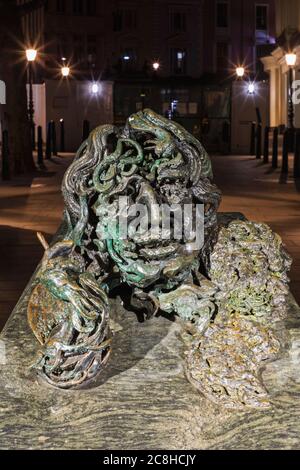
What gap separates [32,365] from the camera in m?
2.63

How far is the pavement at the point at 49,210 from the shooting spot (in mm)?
8234

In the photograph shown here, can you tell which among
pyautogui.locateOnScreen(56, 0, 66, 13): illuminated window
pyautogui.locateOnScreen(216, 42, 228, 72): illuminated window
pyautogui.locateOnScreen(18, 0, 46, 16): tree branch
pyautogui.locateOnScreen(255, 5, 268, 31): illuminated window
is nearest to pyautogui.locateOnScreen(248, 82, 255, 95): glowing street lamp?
pyautogui.locateOnScreen(18, 0, 46, 16): tree branch

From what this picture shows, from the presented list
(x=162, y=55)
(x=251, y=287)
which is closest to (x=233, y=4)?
(x=162, y=55)

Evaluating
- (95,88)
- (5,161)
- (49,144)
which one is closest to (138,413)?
(5,161)

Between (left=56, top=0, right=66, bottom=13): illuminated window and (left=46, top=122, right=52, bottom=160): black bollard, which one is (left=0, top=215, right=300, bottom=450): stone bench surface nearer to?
(left=46, top=122, right=52, bottom=160): black bollard

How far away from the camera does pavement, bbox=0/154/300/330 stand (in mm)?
8234

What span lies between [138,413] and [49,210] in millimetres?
10718

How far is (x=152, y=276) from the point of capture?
2797 millimetres

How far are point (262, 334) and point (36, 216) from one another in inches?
381

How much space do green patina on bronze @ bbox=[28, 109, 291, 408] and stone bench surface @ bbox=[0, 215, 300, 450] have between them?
50mm

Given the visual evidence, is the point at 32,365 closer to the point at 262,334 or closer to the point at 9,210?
the point at 262,334

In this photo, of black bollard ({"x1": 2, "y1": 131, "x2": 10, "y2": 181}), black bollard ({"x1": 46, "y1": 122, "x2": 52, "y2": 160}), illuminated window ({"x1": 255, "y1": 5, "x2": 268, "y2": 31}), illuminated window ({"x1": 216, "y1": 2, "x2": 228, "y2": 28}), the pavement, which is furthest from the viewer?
illuminated window ({"x1": 255, "y1": 5, "x2": 268, "y2": 31})

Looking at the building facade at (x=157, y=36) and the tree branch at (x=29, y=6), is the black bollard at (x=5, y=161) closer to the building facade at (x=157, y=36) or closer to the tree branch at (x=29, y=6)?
the tree branch at (x=29, y=6)

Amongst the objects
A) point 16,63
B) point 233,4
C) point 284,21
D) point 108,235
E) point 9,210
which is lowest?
point 9,210
